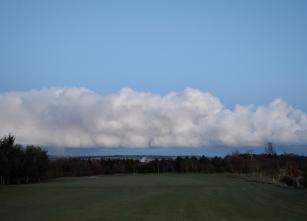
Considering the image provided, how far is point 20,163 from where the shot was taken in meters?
103

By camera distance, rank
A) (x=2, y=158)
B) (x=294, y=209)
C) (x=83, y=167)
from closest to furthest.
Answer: (x=294, y=209)
(x=2, y=158)
(x=83, y=167)

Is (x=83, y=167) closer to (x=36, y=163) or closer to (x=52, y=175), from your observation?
(x=52, y=175)

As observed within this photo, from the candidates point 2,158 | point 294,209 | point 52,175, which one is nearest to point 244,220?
point 294,209

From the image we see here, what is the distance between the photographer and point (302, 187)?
68188 millimetres

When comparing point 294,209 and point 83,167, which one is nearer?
point 294,209

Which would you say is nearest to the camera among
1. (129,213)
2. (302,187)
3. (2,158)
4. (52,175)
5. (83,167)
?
(129,213)

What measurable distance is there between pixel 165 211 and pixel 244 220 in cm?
724

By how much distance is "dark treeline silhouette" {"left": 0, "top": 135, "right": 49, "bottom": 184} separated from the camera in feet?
316

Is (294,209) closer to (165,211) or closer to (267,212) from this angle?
(267,212)

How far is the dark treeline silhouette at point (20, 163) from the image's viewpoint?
316ft

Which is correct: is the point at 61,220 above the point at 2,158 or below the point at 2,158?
below

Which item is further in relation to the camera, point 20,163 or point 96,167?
point 96,167

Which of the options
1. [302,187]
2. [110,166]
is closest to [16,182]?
[302,187]

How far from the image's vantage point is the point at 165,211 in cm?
3459
